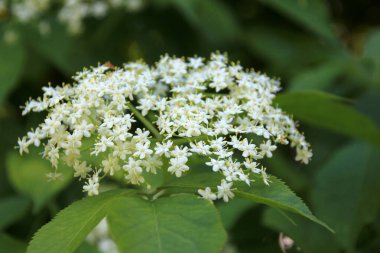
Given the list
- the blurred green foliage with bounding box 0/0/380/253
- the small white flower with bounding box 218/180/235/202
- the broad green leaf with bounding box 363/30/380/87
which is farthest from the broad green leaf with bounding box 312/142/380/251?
the small white flower with bounding box 218/180/235/202

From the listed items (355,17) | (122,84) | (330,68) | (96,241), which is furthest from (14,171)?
(355,17)

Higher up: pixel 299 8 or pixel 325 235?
pixel 299 8

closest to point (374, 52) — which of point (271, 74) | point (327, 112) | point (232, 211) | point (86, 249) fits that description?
point (271, 74)

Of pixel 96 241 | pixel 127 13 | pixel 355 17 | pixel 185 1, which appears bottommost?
pixel 96 241

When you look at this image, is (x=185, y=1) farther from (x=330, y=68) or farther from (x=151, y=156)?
(x=151, y=156)

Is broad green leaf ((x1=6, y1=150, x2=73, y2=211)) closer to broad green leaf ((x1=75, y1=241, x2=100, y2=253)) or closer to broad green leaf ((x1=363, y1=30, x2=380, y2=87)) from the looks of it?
broad green leaf ((x1=75, y1=241, x2=100, y2=253))

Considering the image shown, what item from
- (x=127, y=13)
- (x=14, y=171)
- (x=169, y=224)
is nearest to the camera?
(x=169, y=224)
